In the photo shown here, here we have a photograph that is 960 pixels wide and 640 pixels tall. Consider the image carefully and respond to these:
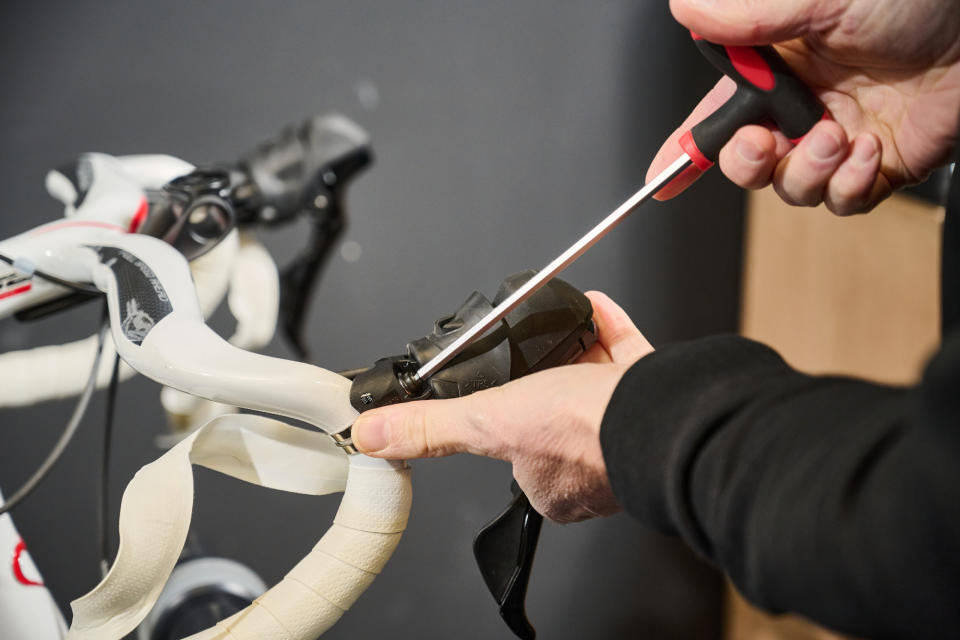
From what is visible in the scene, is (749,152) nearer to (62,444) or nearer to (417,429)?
(417,429)

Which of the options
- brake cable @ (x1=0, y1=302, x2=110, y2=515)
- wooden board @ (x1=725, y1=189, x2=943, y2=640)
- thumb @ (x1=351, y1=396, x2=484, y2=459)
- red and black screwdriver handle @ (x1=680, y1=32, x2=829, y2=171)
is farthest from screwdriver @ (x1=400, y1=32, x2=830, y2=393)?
wooden board @ (x1=725, y1=189, x2=943, y2=640)

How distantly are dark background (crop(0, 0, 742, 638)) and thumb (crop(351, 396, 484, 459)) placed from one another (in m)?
0.43

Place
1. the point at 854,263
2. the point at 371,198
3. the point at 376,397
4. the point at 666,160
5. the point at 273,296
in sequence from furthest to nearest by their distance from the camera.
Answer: the point at 854,263
the point at 371,198
the point at 273,296
the point at 666,160
the point at 376,397

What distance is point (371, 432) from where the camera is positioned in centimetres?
49

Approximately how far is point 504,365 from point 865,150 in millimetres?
395

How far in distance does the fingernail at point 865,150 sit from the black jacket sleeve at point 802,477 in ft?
1.10

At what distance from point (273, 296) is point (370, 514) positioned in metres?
0.46

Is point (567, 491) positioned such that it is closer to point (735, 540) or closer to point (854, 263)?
point (735, 540)

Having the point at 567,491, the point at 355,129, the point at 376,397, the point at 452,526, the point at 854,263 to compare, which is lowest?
the point at 854,263

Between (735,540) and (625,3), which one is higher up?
(625,3)

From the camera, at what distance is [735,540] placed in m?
0.35

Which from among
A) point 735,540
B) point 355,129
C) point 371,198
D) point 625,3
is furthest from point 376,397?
point 625,3

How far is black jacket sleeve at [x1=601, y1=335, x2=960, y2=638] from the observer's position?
0.29 metres

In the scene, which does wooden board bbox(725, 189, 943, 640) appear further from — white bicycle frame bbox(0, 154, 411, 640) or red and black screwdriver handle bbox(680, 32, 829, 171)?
white bicycle frame bbox(0, 154, 411, 640)
